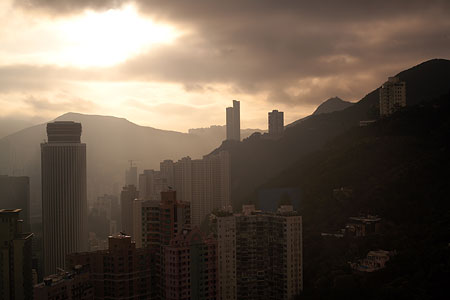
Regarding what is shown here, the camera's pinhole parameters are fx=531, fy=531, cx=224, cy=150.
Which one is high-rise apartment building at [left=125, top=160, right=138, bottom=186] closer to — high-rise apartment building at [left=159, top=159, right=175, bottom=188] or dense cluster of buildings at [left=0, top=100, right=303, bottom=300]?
high-rise apartment building at [left=159, top=159, right=175, bottom=188]

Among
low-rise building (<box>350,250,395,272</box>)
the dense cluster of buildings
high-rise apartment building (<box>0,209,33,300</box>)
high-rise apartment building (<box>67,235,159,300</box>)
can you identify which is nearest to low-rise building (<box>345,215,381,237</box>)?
low-rise building (<box>350,250,395,272</box>)

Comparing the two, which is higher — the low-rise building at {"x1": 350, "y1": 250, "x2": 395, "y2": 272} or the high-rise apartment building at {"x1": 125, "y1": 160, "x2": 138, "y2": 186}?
the high-rise apartment building at {"x1": 125, "y1": 160, "x2": 138, "y2": 186}

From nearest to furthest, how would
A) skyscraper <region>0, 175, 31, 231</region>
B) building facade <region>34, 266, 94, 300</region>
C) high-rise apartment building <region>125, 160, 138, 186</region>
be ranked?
1. building facade <region>34, 266, 94, 300</region>
2. skyscraper <region>0, 175, 31, 231</region>
3. high-rise apartment building <region>125, 160, 138, 186</region>

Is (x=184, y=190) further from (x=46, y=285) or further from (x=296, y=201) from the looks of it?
(x=46, y=285)

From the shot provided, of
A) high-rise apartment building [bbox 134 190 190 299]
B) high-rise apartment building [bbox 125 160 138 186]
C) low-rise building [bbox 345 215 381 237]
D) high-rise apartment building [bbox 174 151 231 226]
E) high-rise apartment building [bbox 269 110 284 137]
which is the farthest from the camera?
high-rise apartment building [bbox 269 110 284 137]

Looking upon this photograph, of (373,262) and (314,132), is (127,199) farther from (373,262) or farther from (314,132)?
(373,262)

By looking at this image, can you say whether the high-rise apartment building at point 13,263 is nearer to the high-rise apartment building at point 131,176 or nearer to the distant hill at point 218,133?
the high-rise apartment building at point 131,176

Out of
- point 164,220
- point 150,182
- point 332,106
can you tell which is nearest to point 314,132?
point 332,106

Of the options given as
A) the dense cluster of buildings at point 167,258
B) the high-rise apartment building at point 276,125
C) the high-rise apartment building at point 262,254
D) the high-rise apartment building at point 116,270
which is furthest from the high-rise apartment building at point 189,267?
the high-rise apartment building at point 276,125
